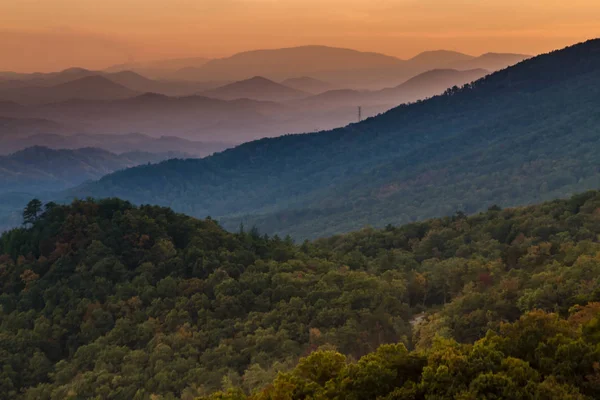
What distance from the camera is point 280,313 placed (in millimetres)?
58625

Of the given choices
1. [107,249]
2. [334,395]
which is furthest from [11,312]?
[334,395]

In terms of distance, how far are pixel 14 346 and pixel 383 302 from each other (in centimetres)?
3525

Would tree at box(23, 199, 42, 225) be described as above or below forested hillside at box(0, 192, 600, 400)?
above

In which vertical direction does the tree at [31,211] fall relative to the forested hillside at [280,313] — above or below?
above

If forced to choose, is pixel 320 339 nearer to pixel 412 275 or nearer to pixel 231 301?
pixel 231 301

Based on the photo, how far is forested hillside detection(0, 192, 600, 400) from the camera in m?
26.7

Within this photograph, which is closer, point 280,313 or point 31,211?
point 280,313

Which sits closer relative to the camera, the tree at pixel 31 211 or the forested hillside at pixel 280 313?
the forested hillside at pixel 280 313

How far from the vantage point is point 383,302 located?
193 ft

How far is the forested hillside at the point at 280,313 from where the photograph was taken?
87.7 feet

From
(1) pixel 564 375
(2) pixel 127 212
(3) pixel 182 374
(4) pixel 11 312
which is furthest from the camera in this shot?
(2) pixel 127 212

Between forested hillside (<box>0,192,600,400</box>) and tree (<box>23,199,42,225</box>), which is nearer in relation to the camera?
forested hillside (<box>0,192,600,400</box>)

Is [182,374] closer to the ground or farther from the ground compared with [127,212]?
closer to the ground

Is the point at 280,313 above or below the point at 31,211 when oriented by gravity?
below
